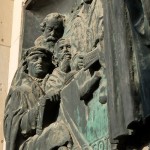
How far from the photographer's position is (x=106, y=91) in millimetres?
4367

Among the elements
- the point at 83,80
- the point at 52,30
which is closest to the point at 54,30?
the point at 52,30

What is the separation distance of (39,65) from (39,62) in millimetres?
24

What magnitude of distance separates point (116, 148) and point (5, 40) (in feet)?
9.65

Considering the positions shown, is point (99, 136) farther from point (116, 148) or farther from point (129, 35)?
point (129, 35)

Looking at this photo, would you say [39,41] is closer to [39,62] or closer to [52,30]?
[52,30]

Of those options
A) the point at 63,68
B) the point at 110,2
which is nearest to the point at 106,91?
the point at 110,2

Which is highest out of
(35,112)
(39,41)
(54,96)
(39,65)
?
(39,41)

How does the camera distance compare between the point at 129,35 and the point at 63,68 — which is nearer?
the point at 129,35

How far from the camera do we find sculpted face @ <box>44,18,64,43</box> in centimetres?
578

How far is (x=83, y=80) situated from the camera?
187 inches

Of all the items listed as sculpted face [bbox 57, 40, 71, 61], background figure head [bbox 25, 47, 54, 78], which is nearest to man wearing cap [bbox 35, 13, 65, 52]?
background figure head [bbox 25, 47, 54, 78]

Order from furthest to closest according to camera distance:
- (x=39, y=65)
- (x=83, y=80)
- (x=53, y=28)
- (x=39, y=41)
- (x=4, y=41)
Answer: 1. (x=4, y=41)
2. (x=39, y=41)
3. (x=53, y=28)
4. (x=39, y=65)
5. (x=83, y=80)

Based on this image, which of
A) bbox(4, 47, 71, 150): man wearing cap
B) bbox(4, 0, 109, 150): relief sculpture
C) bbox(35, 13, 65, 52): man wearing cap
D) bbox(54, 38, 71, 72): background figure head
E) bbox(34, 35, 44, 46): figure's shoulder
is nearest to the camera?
bbox(4, 0, 109, 150): relief sculpture

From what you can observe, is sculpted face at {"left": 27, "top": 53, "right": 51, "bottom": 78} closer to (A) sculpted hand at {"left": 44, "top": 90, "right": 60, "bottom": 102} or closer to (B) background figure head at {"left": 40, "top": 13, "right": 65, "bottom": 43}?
(B) background figure head at {"left": 40, "top": 13, "right": 65, "bottom": 43}
